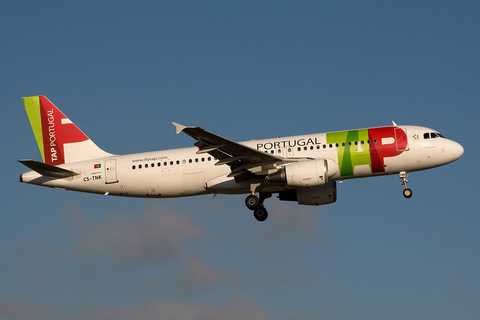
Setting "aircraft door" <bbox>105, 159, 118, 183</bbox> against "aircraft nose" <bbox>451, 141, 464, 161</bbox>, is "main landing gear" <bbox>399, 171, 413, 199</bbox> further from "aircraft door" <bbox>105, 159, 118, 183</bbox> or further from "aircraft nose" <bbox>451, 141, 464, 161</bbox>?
"aircraft door" <bbox>105, 159, 118, 183</bbox>

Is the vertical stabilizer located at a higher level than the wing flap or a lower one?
higher

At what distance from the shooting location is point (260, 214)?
42.2 meters

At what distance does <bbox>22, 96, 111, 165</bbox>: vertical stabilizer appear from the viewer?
44.2 metres

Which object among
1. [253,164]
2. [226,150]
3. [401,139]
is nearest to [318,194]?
[253,164]

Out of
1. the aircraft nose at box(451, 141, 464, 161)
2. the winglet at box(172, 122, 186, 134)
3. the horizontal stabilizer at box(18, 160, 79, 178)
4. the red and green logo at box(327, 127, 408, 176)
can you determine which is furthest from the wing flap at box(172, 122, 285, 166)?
the aircraft nose at box(451, 141, 464, 161)

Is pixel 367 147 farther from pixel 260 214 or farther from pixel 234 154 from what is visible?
pixel 260 214

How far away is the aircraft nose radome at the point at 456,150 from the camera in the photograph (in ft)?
131

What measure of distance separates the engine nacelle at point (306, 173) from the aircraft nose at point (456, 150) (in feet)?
25.8

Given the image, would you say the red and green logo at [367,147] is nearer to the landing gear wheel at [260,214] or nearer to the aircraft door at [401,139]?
the aircraft door at [401,139]

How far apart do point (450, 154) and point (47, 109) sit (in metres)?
27.0

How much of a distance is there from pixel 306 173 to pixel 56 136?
58.8 ft

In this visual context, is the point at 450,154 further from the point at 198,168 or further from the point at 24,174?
the point at 24,174

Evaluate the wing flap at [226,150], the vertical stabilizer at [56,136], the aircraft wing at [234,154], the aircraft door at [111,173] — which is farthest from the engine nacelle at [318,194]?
the vertical stabilizer at [56,136]

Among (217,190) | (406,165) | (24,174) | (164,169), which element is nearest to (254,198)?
(217,190)
